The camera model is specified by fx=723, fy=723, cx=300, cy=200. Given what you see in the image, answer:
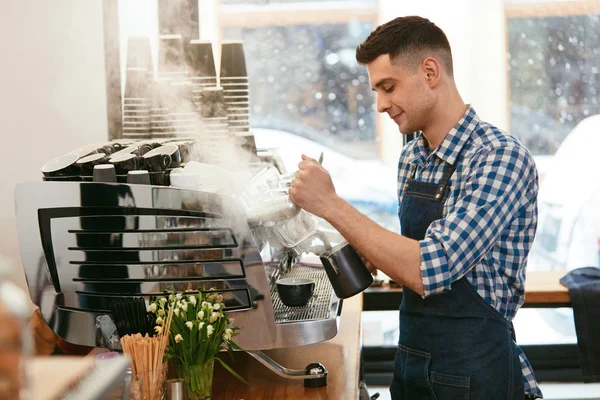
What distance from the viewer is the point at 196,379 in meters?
1.43

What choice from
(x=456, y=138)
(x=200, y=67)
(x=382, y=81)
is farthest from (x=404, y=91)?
(x=200, y=67)

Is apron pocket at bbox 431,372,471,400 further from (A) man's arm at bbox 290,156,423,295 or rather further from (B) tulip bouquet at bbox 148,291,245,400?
(B) tulip bouquet at bbox 148,291,245,400

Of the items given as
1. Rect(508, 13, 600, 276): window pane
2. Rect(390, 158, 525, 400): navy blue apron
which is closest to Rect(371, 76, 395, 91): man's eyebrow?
Rect(390, 158, 525, 400): navy blue apron

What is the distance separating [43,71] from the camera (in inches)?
96.0

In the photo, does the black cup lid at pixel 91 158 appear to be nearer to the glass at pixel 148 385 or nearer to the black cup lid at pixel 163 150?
the black cup lid at pixel 163 150

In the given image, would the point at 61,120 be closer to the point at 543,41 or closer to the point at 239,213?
the point at 239,213

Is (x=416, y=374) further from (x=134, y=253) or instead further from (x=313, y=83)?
(x=313, y=83)

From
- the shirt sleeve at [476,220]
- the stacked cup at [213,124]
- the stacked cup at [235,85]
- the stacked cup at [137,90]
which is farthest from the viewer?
the stacked cup at [235,85]

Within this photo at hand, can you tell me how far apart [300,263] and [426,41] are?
39.9 inches

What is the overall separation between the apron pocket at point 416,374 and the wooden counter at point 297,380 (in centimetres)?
12

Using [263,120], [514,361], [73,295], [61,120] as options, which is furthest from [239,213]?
[263,120]

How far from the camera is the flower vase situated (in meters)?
1.43

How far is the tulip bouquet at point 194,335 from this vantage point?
4.58 ft

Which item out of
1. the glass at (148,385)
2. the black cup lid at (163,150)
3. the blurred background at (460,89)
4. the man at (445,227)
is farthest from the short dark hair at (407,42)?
the blurred background at (460,89)
